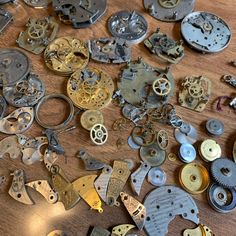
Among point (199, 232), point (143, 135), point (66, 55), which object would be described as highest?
point (66, 55)

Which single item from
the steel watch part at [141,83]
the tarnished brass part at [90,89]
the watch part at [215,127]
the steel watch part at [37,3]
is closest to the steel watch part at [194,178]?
the watch part at [215,127]

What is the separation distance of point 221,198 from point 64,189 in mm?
477

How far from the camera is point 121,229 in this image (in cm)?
96

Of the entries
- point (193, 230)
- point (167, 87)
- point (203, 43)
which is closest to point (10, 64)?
point (167, 87)

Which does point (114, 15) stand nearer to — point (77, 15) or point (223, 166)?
point (77, 15)

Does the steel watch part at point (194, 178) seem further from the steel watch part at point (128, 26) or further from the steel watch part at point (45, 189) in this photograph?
the steel watch part at point (128, 26)

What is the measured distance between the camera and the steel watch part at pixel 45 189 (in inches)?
38.9

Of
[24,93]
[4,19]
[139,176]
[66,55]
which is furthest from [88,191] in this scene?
[4,19]

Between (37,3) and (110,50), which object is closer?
(110,50)

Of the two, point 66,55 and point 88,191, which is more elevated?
point 66,55

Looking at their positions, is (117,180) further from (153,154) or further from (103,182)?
(153,154)

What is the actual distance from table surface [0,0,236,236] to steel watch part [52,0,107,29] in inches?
1.1

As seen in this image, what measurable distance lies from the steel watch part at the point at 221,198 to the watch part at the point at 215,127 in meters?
0.18

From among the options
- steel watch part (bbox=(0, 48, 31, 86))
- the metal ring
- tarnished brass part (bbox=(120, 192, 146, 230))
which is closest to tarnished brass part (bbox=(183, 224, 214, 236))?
tarnished brass part (bbox=(120, 192, 146, 230))
